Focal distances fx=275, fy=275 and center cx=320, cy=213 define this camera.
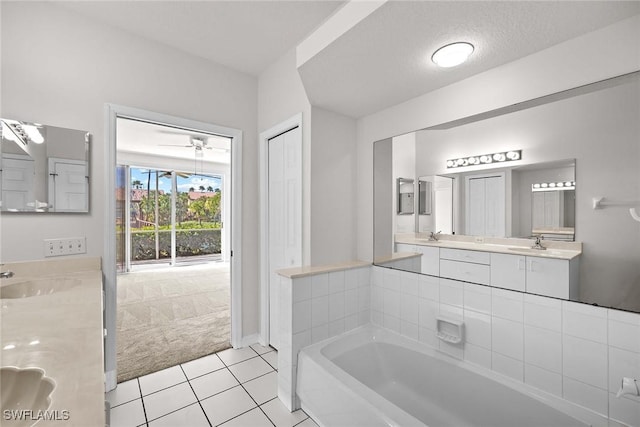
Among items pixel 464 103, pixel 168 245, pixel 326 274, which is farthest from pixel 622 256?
pixel 168 245

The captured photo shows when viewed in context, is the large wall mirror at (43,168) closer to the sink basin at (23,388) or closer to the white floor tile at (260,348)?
the sink basin at (23,388)

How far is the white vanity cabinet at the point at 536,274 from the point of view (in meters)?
1.34

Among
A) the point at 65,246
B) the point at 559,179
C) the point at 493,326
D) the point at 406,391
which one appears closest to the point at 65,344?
the point at 65,246

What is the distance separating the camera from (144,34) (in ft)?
7.03

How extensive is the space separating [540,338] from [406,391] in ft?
2.84

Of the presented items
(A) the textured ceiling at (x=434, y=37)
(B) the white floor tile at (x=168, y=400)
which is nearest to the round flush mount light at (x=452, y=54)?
(A) the textured ceiling at (x=434, y=37)

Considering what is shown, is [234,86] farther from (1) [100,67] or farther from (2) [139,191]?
(2) [139,191]

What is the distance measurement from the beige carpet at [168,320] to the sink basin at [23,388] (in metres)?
1.80

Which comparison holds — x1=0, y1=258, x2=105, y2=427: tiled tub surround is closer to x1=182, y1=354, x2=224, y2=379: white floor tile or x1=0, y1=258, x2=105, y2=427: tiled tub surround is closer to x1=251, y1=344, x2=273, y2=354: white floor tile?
x1=182, y1=354, x2=224, y2=379: white floor tile

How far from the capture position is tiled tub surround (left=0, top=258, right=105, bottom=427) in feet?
1.85

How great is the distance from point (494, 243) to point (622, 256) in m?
0.51

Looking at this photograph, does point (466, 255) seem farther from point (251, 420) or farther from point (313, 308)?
point (251, 420)

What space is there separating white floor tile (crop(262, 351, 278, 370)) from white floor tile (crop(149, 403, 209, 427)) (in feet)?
2.17

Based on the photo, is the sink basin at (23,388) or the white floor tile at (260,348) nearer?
the sink basin at (23,388)
